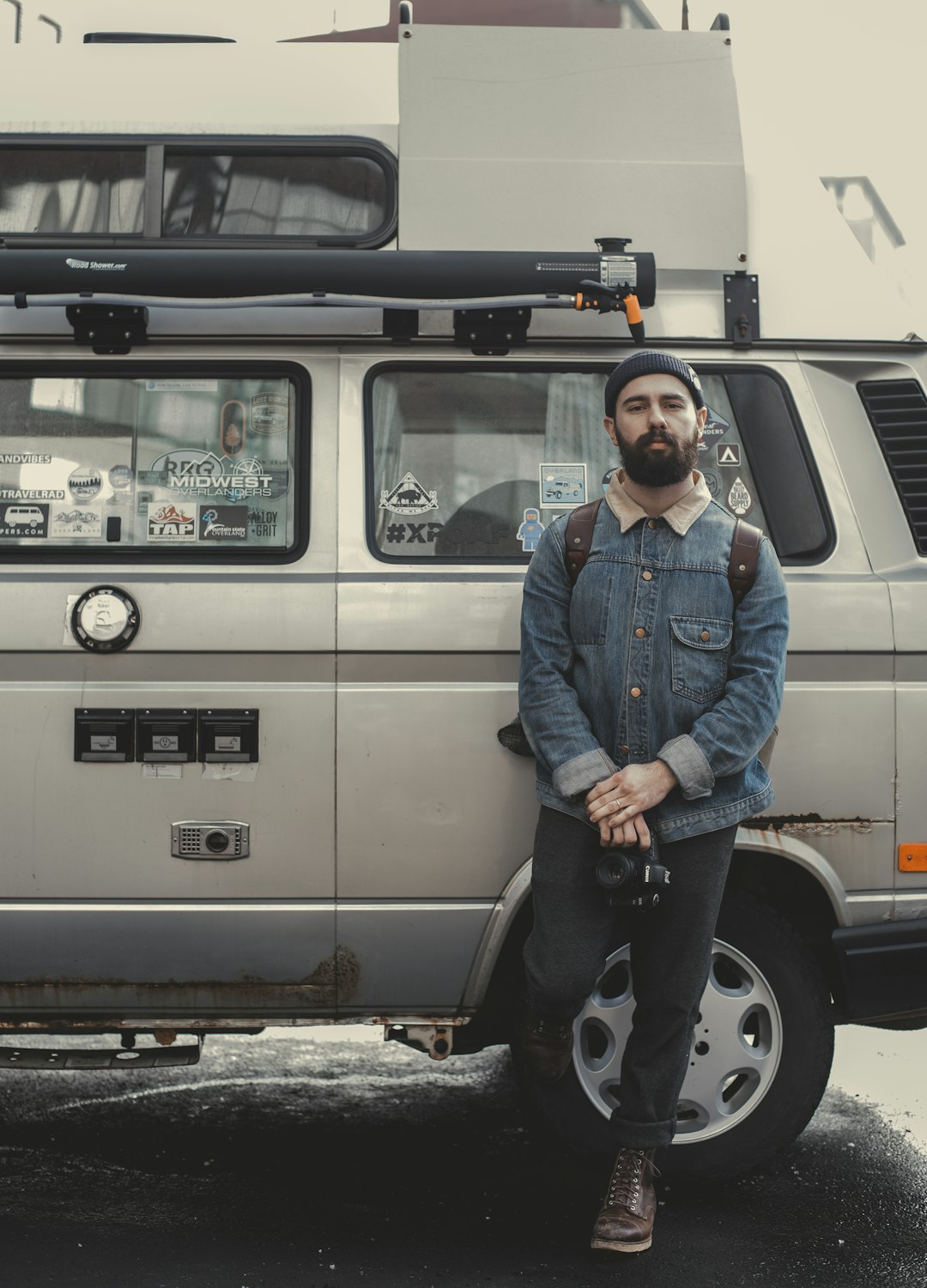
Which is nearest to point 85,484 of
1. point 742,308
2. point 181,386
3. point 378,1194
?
point 181,386

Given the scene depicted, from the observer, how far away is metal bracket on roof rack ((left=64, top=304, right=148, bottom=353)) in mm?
3484

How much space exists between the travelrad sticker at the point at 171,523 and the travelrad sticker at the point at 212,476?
5 centimetres

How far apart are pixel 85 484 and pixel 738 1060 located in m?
2.39

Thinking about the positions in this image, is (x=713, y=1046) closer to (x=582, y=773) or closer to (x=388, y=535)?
(x=582, y=773)

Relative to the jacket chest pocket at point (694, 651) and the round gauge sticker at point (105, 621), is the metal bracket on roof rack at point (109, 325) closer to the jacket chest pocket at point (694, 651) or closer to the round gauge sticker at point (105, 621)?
the round gauge sticker at point (105, 621)

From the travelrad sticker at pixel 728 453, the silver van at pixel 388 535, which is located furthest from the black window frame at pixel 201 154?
the travelrad sticker at pixel 728 453

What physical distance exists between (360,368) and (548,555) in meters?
0.82

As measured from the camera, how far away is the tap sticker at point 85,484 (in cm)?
354

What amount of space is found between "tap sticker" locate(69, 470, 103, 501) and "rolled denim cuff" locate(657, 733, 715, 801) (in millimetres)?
1718

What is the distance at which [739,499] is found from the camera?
3.62 m

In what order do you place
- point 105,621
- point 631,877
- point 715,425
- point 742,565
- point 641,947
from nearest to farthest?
point 631,877 → point 742,565 → point 641,947 → point 105,621 → point 715,425

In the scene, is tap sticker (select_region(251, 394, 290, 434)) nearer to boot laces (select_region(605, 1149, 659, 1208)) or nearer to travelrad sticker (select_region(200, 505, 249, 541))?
travelrad sticker (select_region(200, 505, 249, 541))

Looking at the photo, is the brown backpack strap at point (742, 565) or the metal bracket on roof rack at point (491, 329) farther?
the metal bracket on roof rack at point (491, 329)

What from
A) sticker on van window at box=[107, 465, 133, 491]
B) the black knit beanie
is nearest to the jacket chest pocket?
the black knit beanie
